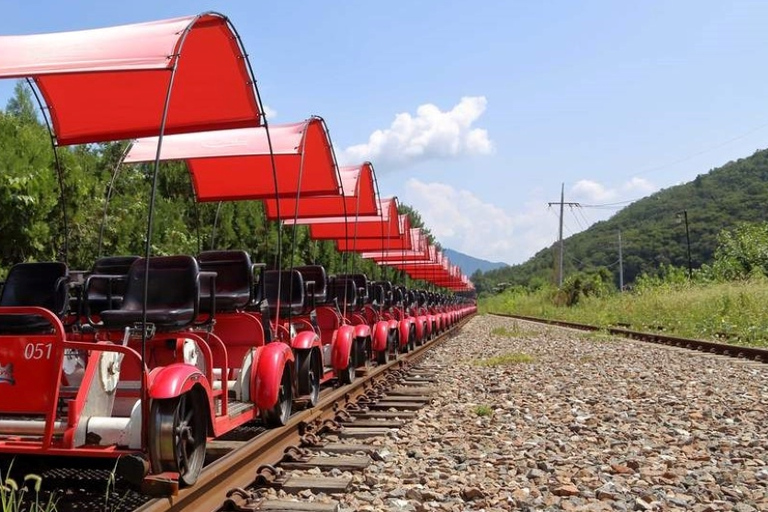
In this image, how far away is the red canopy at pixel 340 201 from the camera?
10.2m

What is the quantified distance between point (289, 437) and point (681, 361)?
30.0 ft

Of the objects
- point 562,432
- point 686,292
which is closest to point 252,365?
point 562,432

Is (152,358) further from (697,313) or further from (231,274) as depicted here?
(697,313)

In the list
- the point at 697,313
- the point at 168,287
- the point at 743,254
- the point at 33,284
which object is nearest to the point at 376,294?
the point at 33,284

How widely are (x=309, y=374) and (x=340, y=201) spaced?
4673 mm

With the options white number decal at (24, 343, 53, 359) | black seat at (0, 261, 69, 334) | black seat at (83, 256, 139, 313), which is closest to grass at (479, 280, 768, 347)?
black seat at (83, 256, 139, 313)

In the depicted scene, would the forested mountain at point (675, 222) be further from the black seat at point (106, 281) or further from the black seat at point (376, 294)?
the black seat at point (106, 281)

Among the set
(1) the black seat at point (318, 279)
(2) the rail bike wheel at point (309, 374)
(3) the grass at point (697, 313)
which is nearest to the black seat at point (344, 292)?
(1) the black seat at point (318, 279)

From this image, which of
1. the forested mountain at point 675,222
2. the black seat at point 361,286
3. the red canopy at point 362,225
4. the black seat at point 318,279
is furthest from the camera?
the forested mountain at point 675,222

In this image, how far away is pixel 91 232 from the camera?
12.0 m

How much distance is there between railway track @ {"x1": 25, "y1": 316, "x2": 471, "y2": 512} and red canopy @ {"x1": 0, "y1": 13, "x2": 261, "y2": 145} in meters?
2.17

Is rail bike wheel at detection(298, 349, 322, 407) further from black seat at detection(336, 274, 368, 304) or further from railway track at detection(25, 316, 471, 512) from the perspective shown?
black seat at detection(336, 274, 368, 304)

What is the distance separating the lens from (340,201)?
11.2 m

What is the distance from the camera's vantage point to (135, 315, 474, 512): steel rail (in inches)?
155
